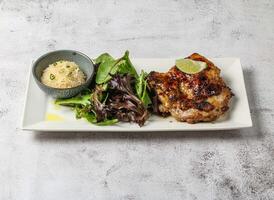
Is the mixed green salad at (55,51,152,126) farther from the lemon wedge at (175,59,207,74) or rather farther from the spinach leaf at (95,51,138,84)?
the lemon wedge at (175,59,207,74)

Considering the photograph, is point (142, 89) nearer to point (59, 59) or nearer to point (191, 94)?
point (191, 94)

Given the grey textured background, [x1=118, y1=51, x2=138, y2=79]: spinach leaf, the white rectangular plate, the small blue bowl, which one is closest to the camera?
the grey textured background

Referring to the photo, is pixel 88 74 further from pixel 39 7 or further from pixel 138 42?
pixel 39 7

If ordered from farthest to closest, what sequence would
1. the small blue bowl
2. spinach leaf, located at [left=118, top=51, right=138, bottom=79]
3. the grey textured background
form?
spinach leaf, located at [left=118, top=51, right=138, bottom=79]
the small blue bowl
the grey textured background

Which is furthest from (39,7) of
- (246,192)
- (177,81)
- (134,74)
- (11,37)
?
(246,192)

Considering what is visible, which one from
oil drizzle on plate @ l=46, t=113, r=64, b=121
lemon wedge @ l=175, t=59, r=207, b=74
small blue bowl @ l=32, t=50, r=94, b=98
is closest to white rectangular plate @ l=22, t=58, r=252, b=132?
oil drizzle on plate @ l=46, t=113, r=64, b=121

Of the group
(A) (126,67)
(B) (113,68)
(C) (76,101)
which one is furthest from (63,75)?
(A) (126,67)
